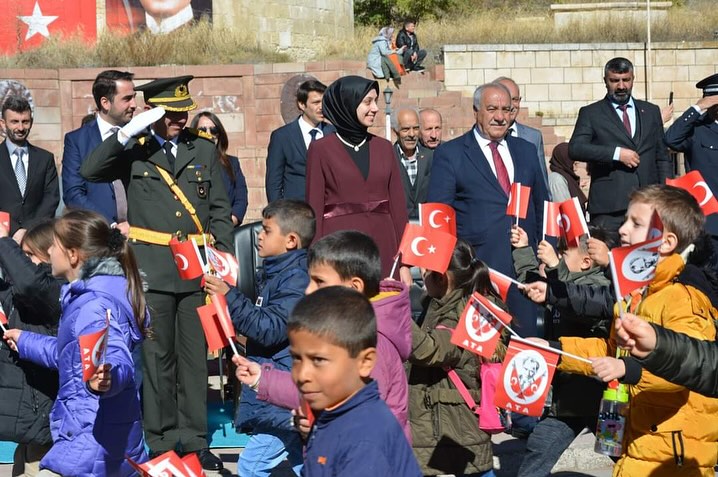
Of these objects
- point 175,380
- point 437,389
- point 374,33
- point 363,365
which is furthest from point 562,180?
point 374,33

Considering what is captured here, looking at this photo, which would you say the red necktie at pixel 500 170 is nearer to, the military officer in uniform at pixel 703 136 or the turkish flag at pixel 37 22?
the military officer in uniform at pixel 703 136

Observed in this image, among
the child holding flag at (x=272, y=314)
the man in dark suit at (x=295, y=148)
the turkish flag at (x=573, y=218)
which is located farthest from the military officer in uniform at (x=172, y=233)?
the turkish flag at (x=573, y=218)

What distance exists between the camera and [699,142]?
31.1 feet

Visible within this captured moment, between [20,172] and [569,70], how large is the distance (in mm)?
22002

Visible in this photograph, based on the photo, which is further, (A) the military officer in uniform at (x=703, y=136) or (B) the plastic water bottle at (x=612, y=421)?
(A) the military officer in uniform at (x=703, y=136)

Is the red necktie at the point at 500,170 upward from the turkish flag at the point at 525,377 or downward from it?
upward

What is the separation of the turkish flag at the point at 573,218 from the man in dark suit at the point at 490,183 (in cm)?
195

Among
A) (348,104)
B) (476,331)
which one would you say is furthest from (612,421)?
(348,104)

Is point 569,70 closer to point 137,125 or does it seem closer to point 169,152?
point 169,152

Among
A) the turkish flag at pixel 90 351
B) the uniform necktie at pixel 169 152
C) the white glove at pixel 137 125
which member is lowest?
the turkish flag at pixel 90 351

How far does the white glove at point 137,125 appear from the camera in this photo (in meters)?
6.97

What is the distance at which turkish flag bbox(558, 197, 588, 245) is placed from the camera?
19.0 feet

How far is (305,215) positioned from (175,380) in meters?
2.26

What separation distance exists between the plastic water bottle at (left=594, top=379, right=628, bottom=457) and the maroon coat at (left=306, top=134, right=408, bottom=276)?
7.93ft
